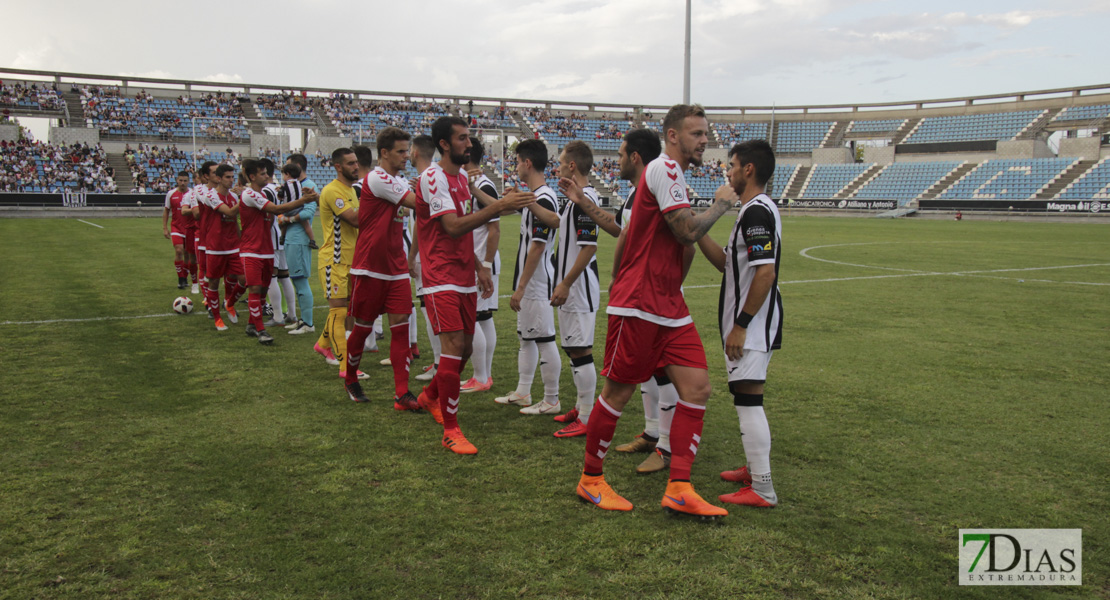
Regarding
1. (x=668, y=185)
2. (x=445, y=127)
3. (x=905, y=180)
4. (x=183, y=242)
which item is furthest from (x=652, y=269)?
A: (x=905, y=180)

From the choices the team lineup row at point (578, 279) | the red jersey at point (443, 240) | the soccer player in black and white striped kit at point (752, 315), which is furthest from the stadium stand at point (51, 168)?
the soccer player in black and white striped kit at point (752, 315)

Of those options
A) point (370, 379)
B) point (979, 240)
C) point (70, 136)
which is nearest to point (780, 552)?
point (370, 379)

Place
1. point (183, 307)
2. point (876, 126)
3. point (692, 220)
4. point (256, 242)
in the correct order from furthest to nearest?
point (876, 126)
point (183, 307)
point (256, 242)
point (692, 220)

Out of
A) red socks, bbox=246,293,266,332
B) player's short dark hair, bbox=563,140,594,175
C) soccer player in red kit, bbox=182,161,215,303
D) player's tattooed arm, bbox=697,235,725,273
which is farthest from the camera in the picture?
soccer player in red kit, bbox=182,161,215,303

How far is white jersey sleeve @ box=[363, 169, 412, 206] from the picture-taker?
5824mm

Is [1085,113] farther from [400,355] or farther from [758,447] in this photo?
[400,355]

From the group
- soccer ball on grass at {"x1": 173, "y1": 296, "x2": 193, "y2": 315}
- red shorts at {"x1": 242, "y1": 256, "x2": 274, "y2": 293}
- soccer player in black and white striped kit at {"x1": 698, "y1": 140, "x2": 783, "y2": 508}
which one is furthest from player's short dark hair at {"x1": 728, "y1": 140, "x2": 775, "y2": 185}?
soccer ball on grass at {"x1": 173, "y1": 296, "x2": 193, "y2": 315}

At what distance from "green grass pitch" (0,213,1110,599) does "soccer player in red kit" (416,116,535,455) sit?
1.54 feet

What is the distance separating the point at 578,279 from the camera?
5508 millimetres

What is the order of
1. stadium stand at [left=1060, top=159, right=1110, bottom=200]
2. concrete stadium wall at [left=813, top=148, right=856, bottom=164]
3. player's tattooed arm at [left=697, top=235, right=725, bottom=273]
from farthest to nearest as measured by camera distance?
concrete stadium wall at [left=813, top=148, right=856, bottom=164] → stadium stand at [left=1060, top=159, right=1110, bottom=200] → player's tattooed arm at [left=697, top=235, right=725, bottom=273]

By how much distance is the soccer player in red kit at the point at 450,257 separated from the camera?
201 inches

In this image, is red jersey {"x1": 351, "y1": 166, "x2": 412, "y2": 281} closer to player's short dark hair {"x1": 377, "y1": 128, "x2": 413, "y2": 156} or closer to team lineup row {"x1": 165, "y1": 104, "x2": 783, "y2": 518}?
team lineup row {"x1": 165, "y1": 104, "x2": 783, "y2": 518}

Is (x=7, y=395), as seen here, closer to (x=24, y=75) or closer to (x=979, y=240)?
(x=979, y=240)

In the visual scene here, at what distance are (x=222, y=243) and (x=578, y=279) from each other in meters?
6.09
